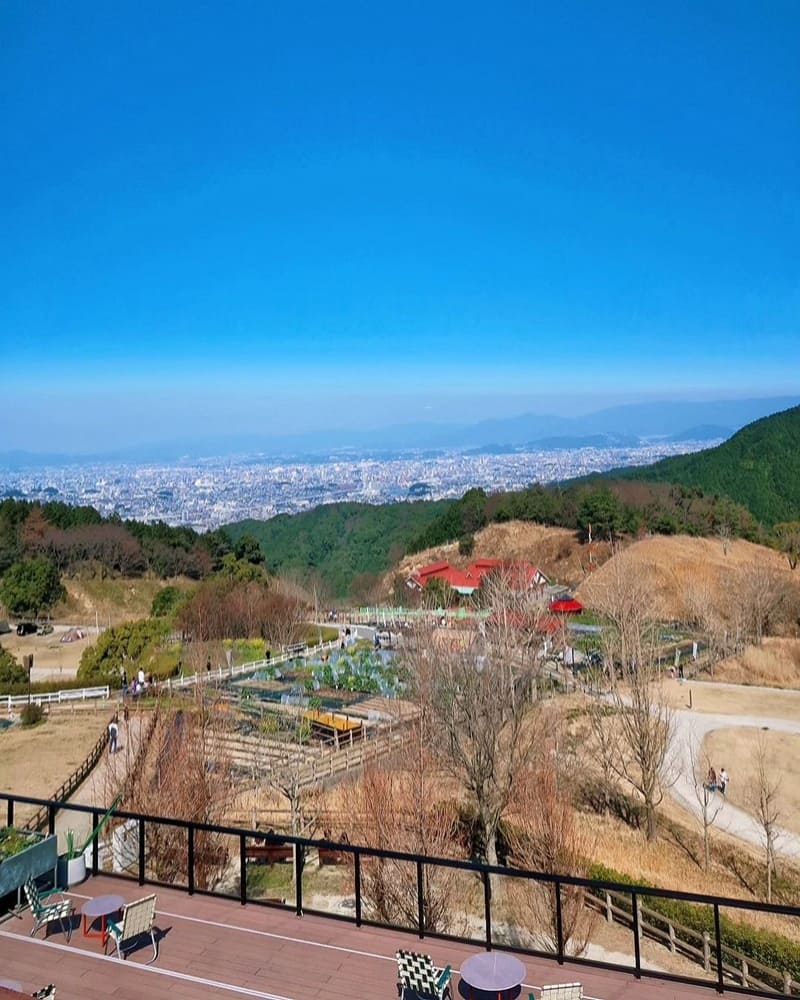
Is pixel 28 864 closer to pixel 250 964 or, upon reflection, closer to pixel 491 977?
pixel 250 964

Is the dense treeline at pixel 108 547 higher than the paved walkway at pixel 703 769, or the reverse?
the dense treeline at pixel 108 547

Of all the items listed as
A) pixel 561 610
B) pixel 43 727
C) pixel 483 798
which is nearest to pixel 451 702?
pixel 483 798

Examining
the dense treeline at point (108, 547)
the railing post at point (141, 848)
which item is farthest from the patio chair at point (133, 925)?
the dense treeline at point (108, 547)

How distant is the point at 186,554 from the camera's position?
57.9m

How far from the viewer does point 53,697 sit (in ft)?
93.0

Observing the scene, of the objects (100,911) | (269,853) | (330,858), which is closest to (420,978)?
(100,911)

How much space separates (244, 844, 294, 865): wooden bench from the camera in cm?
1498

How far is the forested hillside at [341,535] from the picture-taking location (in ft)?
304

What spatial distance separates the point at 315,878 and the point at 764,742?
14.0 metres

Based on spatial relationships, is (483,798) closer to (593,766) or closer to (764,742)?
(593,766)

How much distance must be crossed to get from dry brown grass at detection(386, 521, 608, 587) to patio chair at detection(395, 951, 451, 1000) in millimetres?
49490

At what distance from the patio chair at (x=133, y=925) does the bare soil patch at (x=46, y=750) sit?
13.1m

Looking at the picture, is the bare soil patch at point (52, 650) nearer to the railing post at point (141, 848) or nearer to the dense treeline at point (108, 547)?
the dense treeline at point (108, 547)

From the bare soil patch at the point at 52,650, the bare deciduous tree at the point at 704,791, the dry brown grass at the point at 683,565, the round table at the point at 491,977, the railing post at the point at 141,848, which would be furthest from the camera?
the dry brown grass at the point at 683,565
